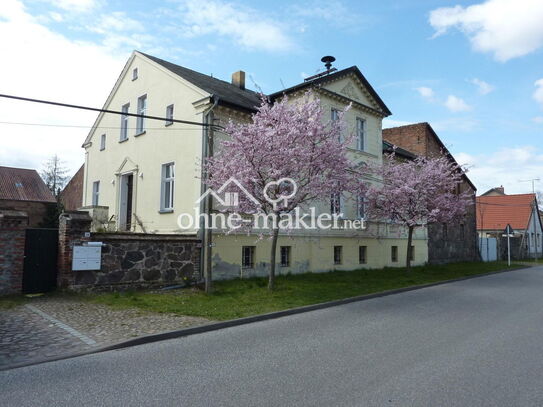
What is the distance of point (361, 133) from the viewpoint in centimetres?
2092

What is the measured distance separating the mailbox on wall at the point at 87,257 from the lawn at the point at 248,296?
800 millimetres

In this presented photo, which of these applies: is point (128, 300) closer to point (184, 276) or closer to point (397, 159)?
point (184, 276)

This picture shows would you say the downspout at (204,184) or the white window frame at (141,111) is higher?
the white window frame at (141,111)

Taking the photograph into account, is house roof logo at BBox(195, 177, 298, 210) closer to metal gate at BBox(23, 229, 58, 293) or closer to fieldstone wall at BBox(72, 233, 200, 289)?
fieldstone wall at BBox(72, 233, 200, 289)

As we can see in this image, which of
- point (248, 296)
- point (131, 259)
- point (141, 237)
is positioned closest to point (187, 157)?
point (141, 237)

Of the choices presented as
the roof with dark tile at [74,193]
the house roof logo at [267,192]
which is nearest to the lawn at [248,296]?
the house roof logo at [267,192]

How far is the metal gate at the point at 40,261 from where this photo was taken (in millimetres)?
10797

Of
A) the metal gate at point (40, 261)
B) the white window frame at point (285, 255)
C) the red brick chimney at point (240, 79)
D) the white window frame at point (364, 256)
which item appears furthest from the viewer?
the red brick chimney at point (240, 79)

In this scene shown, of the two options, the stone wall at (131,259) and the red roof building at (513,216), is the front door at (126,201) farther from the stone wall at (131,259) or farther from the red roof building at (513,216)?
the red roof building at (513,216)

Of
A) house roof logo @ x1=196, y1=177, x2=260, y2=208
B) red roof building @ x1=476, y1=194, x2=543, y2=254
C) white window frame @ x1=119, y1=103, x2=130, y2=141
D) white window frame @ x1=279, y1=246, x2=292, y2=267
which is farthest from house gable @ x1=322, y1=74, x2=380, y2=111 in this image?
red roof building @ x1=476, y1=194, x2=543, y2=254

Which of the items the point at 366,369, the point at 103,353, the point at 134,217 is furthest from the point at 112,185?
the point at 366,369

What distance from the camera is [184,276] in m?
13.4

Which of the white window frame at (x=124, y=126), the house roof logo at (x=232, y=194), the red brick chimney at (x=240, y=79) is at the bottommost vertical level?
the house roof logo at (x=232, y=194)

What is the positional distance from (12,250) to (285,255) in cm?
945
